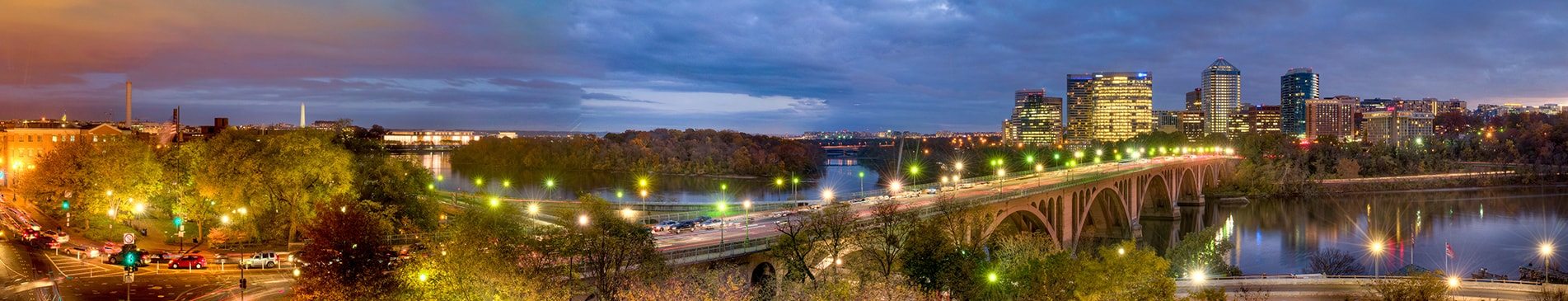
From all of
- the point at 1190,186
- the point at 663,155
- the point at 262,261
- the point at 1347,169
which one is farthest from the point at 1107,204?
the point at 663,155

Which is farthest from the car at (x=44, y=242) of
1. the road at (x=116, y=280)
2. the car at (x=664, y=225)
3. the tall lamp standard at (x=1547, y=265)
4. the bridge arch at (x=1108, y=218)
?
the tall lamp standard at (x=1547, y=265)

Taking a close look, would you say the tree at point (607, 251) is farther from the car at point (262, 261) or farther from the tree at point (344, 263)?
the car at point (262, 261)

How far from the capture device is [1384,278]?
3350 centimetres

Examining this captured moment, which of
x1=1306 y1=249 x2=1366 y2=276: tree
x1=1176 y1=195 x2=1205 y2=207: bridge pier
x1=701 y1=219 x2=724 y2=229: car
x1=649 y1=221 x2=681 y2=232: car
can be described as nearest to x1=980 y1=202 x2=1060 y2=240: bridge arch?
x1=1306 y1=249 x2=1366 y2=276: tree

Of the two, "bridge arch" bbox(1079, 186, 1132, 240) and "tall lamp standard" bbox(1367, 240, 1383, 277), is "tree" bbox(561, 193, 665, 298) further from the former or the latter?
"bridge arch" bbox(1079, 186, 1132, 240)

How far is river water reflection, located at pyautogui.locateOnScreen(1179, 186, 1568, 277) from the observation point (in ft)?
163

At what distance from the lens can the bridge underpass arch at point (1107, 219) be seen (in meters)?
61.7

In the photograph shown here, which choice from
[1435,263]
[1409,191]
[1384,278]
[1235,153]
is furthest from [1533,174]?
[1384,278]

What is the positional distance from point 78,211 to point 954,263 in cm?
4570

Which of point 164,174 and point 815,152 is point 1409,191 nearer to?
point 815,152

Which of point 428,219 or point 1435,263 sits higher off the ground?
point 428,219

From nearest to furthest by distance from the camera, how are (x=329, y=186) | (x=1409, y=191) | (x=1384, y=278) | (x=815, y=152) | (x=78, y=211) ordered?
(x=1384, y=278)
(x=329, y=186)
(x=78, y=211)
(x=1409, y=191)
(x=815, y=152)

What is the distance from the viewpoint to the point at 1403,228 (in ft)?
214

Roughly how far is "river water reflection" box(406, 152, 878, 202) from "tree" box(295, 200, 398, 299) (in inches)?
1956
